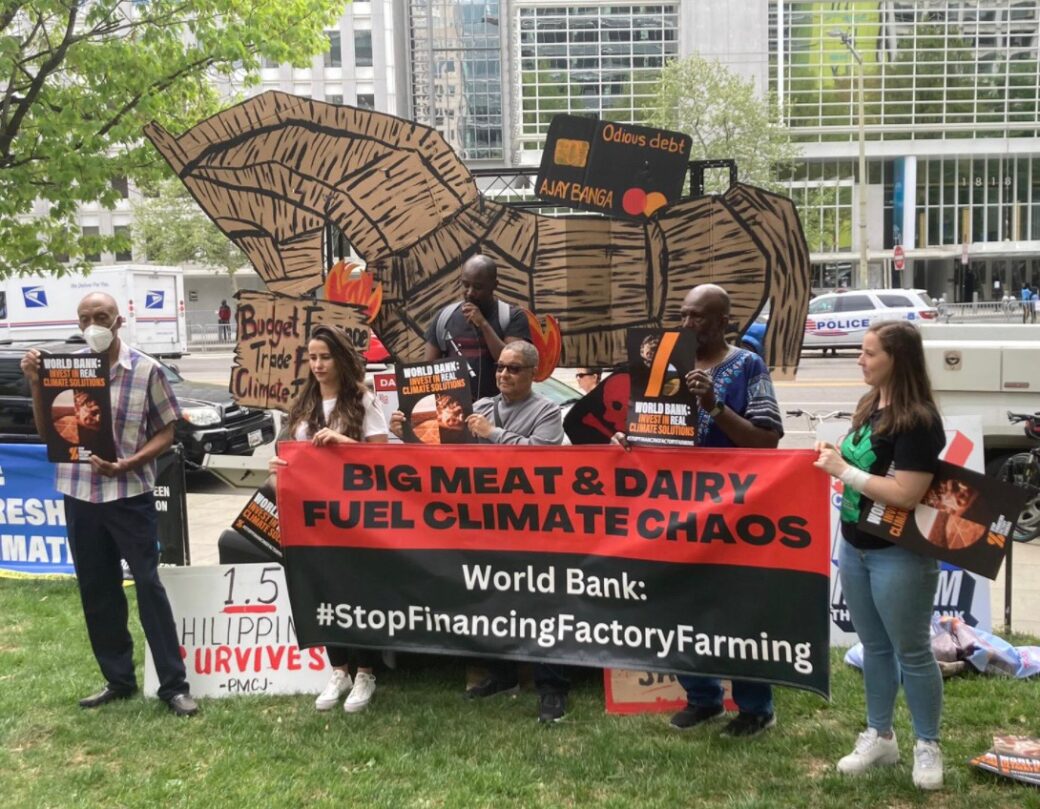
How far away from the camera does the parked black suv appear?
11250 millimetres

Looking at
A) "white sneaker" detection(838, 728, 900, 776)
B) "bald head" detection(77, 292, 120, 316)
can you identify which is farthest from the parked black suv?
"white sneaker" detection(838, 728, 900, 776)

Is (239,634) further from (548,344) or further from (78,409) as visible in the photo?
(548,344)

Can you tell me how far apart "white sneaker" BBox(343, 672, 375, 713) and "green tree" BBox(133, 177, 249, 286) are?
39369 millimetres

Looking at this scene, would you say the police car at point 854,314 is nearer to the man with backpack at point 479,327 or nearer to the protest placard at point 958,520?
the man with backpack at point 479,327

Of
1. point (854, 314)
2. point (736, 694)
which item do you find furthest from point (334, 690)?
point (854, 314)

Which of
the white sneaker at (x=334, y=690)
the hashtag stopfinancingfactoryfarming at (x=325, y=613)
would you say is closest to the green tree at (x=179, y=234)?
the white sneaker at (x=334, y=690)

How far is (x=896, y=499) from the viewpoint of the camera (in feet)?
11.2

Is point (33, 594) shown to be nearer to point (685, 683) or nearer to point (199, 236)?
point (685, 683)

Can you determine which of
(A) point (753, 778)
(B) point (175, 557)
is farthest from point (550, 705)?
(B) point (175, 557)

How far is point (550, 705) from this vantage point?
14.5 feet

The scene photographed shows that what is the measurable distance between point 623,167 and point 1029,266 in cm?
5310

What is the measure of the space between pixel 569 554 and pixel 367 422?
115 cm

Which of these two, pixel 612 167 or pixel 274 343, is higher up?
pixel 612 167

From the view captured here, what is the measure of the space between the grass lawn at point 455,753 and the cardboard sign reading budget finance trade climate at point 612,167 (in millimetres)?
2540
